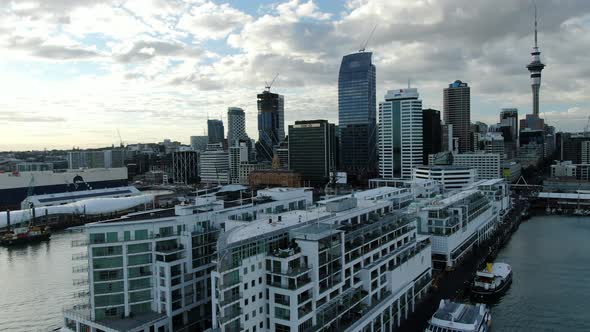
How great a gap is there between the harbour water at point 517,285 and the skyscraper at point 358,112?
7359cm

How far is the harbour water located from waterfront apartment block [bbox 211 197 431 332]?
318 inches

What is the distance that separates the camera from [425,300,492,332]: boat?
2248cm

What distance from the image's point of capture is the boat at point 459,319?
22.5 m

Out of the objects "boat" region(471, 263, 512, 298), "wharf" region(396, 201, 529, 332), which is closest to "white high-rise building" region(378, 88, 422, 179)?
"wharf" region(396, 201, 529, 332)

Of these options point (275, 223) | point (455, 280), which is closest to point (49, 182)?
point (275, 223)

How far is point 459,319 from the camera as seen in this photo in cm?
2316

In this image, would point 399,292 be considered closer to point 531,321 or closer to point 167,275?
point 531,321

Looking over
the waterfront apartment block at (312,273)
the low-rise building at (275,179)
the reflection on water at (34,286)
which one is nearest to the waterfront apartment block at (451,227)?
the waterfront apartment block at (312,273)

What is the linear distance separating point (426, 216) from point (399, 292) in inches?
473

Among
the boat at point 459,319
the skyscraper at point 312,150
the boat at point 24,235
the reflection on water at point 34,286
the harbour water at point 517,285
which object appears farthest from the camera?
the skyscraper at point 312,150

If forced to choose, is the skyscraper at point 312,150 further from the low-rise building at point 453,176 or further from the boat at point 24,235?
the boat at point 24,235

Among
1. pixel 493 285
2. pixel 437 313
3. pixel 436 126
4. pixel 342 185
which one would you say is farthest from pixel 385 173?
pixel 437 313

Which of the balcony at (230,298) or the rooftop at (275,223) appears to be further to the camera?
the rooftop at (275,223)

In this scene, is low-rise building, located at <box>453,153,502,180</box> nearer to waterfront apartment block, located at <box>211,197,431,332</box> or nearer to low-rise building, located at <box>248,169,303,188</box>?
low-rise building, located at <box>248,169,303,188</box>
